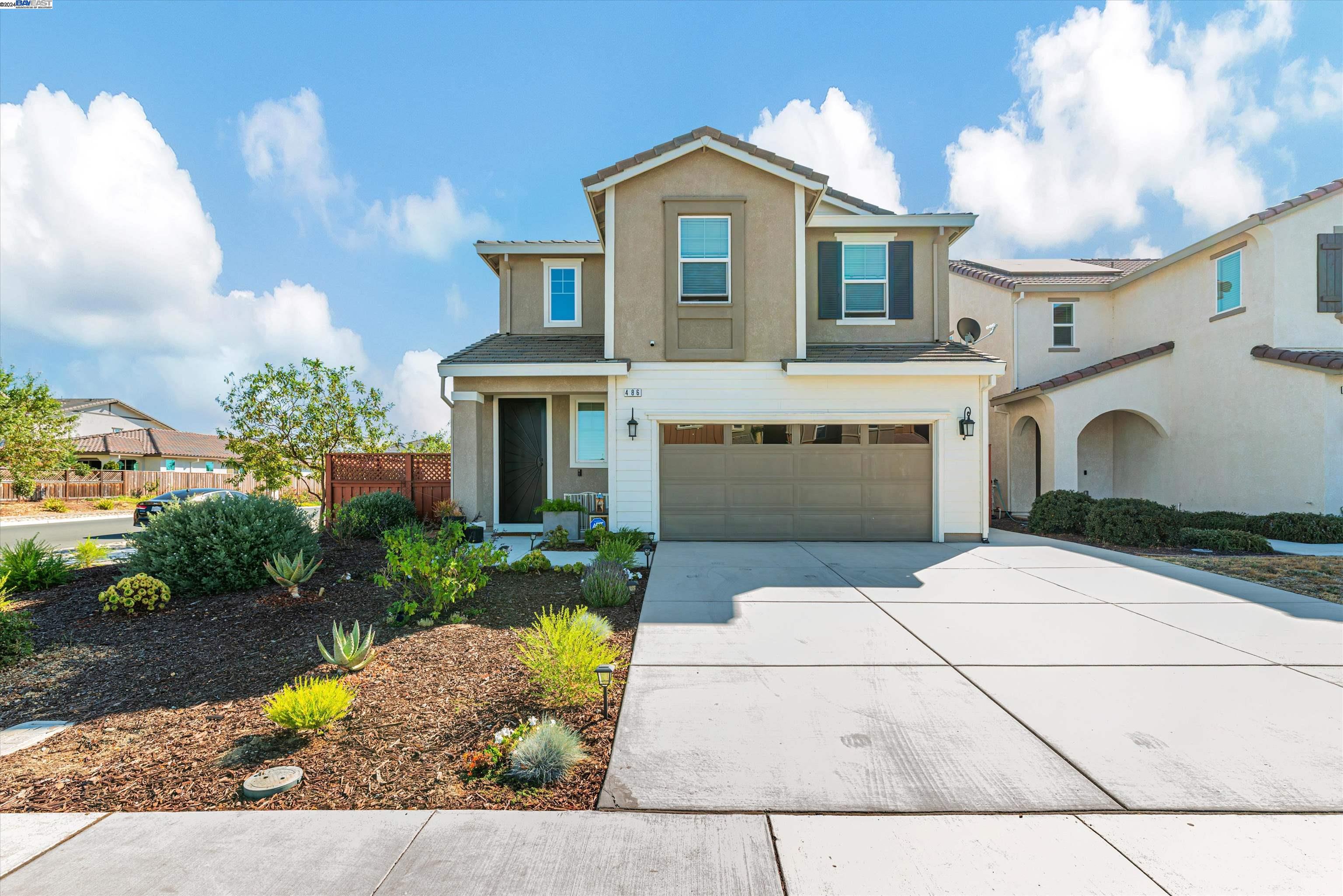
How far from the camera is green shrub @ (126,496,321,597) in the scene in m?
6.26

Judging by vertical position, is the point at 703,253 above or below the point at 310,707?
above

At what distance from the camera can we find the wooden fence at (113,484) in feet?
79.5

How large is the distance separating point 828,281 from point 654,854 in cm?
1044

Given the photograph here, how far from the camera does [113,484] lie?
1052 inches

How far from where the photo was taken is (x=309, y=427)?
13.4 m

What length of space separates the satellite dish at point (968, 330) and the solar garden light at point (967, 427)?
3.28 metres

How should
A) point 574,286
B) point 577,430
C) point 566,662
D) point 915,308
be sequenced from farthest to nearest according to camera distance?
point 574,286, point 577,430, point 915,308, point 566,662

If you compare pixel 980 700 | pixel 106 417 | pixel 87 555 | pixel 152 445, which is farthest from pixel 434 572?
pixel 106 417

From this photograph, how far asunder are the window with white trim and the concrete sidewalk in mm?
8973

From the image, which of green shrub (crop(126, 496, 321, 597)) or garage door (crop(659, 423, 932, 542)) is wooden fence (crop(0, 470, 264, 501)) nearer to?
green shrub (crop(126, 496, 321, 597))

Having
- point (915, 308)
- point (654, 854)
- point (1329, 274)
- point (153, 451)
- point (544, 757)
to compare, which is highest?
point (1329, 274)

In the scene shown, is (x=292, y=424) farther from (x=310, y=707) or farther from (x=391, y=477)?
(x=310, y=707)

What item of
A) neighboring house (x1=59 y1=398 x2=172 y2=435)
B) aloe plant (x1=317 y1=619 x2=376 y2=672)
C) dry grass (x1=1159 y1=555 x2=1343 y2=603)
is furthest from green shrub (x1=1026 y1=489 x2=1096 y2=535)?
neighboring house (x1=59 y1=398 x2=172 y2=435)

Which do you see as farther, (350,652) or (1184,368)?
(1184,368)
